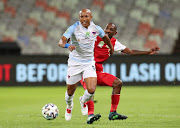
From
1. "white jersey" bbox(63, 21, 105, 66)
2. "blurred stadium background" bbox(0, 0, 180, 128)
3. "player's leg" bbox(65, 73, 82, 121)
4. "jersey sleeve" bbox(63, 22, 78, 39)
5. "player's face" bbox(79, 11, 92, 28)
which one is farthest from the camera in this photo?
"blurred stadium background" bbox(0, 0, 180, 128)

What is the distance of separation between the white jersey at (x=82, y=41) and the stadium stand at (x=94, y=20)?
14054 mm

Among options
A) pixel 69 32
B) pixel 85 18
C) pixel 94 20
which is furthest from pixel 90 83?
pixel 94 20

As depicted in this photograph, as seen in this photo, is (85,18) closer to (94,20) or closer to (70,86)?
(70,86)

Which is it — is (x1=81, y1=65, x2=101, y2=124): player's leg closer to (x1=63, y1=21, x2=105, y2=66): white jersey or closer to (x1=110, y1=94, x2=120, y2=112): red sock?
(x1=63, y1=21, x2=105, y2=66): white jersey

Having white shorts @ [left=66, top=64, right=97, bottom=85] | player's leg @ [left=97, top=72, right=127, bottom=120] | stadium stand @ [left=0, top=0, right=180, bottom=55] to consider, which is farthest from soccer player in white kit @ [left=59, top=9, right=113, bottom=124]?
stadium stand @ [left=0, top=0, right=180, bottom=55]

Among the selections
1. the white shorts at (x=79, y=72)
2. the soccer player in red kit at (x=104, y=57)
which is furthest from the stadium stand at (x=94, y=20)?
the white shorts at (x=79, y=72)

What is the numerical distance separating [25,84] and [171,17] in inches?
423

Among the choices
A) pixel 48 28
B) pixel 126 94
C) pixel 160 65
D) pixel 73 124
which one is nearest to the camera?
pixel 73 124

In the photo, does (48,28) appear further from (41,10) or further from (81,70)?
(81,70)

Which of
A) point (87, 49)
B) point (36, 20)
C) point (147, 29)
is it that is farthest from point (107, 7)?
point (87, 49)

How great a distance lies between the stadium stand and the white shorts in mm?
13963

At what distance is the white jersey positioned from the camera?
22.7ft

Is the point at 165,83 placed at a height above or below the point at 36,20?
below

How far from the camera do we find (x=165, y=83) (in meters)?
16.6
